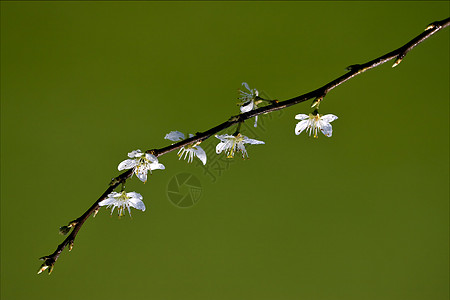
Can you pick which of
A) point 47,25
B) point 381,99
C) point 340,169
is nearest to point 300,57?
point 381,99

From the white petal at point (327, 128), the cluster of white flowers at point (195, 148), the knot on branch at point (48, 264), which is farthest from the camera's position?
the white petal at point (327, 128)

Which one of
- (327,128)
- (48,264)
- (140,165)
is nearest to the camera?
(48,264)

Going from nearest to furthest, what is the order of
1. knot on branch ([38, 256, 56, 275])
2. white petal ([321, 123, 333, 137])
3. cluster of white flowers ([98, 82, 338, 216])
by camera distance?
knot on branch ([38, 256, 56, 275]) → cluster of white flowers ([98, 82, 338, 216]) → white petal ([321, 123, 333, 137])

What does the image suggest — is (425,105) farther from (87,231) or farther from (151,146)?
(87,231)

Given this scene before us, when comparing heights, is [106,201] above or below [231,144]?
below

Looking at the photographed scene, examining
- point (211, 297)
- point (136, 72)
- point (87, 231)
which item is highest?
point (136, 72)

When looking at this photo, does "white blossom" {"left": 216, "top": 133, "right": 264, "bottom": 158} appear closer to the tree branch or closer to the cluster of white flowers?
the cluster of white flowers

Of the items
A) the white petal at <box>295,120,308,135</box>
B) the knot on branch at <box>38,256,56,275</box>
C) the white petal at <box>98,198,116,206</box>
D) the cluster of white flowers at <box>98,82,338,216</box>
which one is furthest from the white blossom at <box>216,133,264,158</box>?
the knot on branch at <box>38,256,56,275</box>

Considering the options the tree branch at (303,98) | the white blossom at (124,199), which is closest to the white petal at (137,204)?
the white blossom at (124,199)

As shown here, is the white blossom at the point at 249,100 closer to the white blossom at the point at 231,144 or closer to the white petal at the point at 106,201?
the white blossom at the point at 231,144

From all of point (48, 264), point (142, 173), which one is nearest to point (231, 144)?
point (142, 173)

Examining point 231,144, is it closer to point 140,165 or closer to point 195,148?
point 195,148
